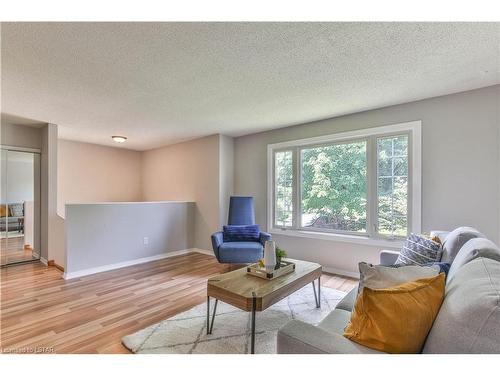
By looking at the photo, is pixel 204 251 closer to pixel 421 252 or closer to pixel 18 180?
pixel 18 180

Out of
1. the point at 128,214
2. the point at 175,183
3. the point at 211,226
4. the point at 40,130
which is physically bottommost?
the point at 211,226

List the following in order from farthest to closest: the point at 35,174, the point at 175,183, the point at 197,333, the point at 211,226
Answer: the point at 175,183 < the point at 211,226 < the point at 35,174 < the point at 197,333

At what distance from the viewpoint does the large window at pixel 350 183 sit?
3.13 meters

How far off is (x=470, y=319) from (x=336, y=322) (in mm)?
767

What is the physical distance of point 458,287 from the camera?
1.04 meters

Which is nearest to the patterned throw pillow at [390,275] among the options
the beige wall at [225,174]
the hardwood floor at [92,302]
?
the hardwood floor at [92,302]

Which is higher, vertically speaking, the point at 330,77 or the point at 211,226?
the point at 330,77

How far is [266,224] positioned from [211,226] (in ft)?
3.58

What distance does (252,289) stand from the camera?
76.2 inches

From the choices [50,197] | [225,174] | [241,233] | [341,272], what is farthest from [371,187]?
[50,197]
